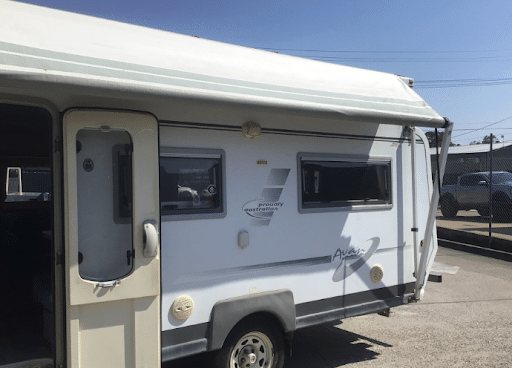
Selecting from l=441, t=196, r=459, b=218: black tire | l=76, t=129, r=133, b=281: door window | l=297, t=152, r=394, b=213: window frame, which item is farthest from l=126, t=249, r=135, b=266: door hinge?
l=441, t=196, r=459, b=218: black tire

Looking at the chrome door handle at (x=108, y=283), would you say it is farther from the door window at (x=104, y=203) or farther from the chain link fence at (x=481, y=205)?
the chain link fence at (x=481, y=205)

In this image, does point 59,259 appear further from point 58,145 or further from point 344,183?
point 344,183

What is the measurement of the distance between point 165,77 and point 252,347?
7.71 feet

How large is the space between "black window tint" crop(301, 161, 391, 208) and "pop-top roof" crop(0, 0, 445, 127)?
1.89ft

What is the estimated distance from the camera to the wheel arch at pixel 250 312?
3773 millimetres

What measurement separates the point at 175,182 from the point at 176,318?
103cm

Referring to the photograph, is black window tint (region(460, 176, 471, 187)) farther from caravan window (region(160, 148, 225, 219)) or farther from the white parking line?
caravan window (region(160, 148, 225, 219))

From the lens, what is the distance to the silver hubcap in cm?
398

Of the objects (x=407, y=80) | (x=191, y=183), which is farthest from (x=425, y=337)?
(x=191, y=183)

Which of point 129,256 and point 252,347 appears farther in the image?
point 252,347

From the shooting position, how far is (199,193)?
12.5ft

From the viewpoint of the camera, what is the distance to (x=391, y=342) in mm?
5383

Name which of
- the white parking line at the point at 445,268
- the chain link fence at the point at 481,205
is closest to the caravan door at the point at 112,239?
the white parking line at the point at 445,268

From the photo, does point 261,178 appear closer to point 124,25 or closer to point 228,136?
point 228,136
